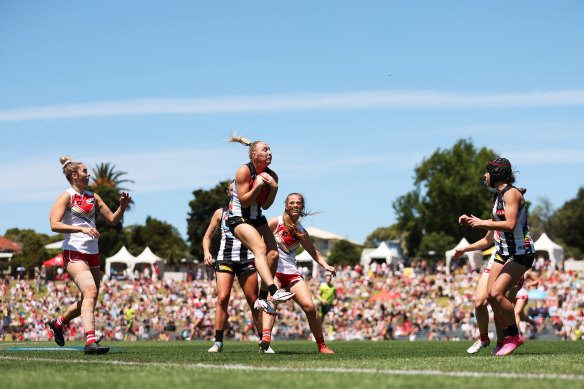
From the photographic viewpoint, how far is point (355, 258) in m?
82.3

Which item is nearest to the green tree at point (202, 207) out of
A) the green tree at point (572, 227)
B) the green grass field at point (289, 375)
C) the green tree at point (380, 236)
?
the green tree at point (380, 236)

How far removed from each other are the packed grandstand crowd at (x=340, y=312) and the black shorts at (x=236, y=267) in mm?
17191

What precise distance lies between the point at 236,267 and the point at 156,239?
79694mm

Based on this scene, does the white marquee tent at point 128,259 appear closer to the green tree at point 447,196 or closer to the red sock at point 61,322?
the green tree at point 447,196

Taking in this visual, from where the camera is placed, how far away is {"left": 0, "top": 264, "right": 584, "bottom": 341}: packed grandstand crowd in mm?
30125

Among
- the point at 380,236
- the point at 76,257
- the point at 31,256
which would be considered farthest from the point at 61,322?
the point at 380,236

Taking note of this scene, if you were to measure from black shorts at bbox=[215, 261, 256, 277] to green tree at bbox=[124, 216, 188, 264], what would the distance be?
252 feet

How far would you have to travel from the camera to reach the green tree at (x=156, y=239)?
3386 inches

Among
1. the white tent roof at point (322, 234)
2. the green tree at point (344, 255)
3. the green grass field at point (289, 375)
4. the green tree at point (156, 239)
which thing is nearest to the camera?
the green grass field at point (289, 375)

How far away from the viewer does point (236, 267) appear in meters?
9.33

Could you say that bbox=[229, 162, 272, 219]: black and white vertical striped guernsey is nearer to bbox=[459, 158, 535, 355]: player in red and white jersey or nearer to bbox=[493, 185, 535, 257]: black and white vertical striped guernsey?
bbox=[459, 158, 535, 355]: player in red and white jersey

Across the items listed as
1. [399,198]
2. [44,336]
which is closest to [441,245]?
[399,198]

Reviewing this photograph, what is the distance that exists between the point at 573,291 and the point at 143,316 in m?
21.7

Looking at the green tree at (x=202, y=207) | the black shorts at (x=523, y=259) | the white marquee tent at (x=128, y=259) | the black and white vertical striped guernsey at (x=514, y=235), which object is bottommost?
the black shorts at (x=523, y=259)
